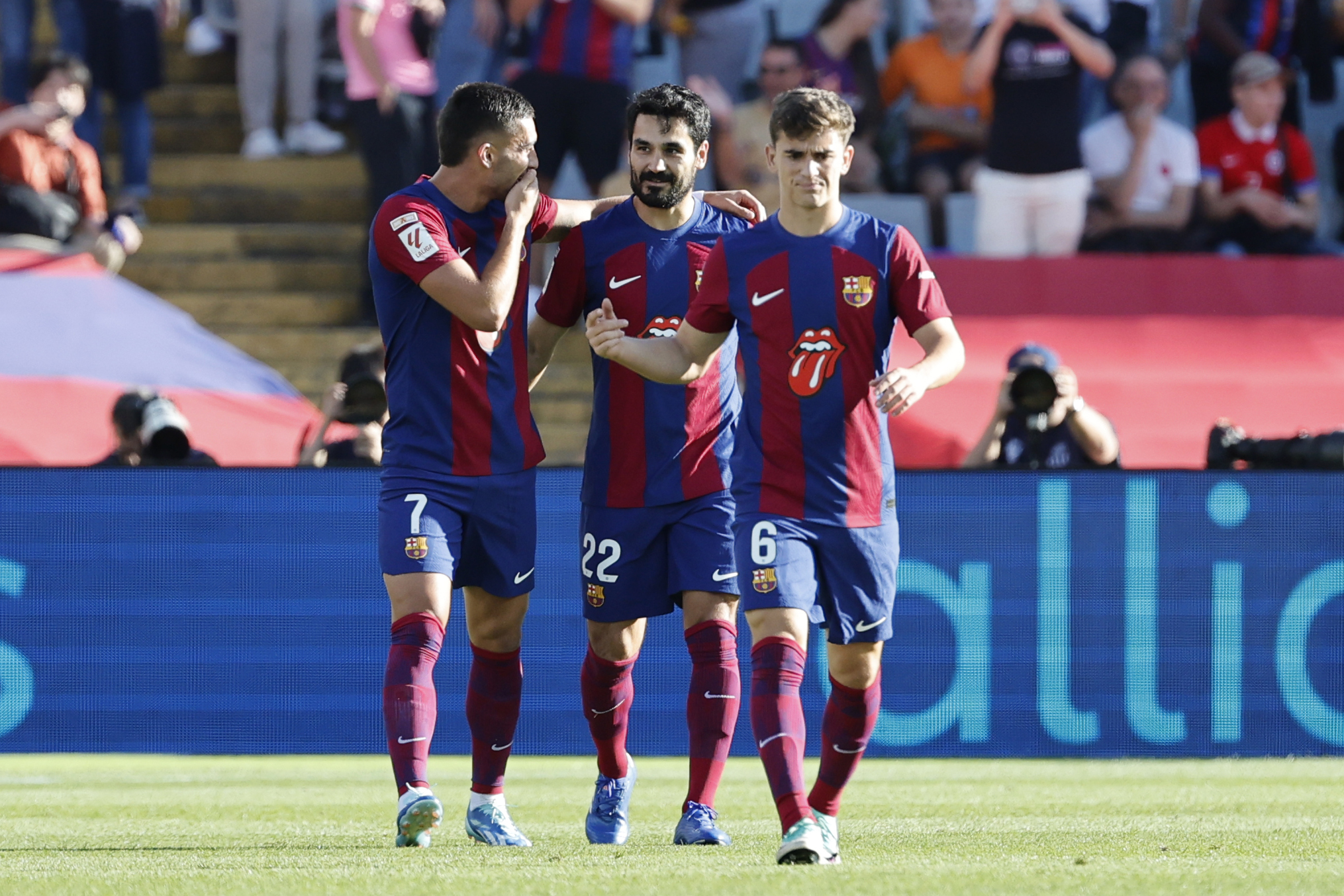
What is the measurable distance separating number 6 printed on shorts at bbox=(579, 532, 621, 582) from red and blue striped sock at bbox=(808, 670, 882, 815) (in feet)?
2.82

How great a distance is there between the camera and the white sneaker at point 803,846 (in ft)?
15.5

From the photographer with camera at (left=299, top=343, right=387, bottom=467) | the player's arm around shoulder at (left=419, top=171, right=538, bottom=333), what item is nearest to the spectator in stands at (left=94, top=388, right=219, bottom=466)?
the photographer with camera at (left=299, top=343, right=387, bottom=467)

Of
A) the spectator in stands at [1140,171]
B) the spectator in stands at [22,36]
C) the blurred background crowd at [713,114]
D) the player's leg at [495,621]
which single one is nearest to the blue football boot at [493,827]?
the player's leg at [495,621]

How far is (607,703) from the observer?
19.8 feet

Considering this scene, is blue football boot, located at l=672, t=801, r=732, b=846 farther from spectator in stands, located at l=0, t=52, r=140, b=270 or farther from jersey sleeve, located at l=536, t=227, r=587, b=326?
spectator in stands, located at l=0, t=52, r=140, b=270

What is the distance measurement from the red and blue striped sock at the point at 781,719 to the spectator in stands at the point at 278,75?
10240mm

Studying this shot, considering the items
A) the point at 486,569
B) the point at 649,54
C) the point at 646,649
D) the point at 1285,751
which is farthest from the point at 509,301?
the point at 649,54

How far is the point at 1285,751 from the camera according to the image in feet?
29.1

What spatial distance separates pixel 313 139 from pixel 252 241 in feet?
2.81

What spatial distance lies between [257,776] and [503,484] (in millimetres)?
3719

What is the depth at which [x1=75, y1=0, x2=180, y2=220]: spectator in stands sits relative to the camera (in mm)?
14141

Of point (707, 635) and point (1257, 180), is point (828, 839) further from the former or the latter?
point (1257, 180)

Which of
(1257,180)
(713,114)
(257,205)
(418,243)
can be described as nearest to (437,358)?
(418,243)

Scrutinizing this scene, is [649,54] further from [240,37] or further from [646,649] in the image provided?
[646,649]
